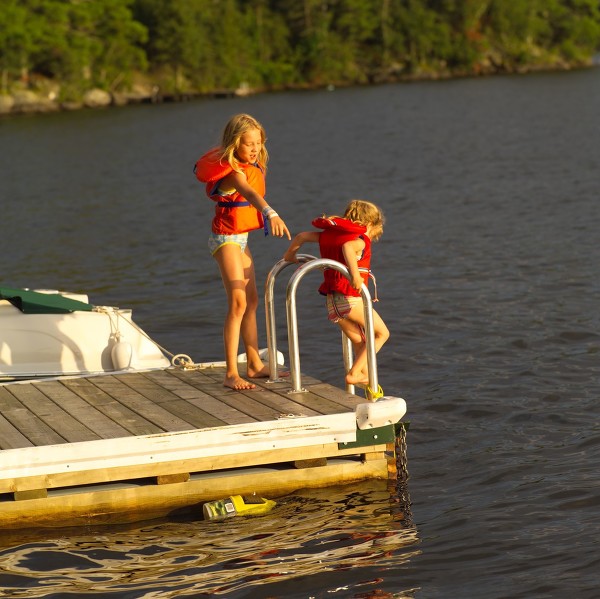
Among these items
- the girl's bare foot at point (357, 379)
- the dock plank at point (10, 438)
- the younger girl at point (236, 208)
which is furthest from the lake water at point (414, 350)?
the younger girl at point (236, 208)

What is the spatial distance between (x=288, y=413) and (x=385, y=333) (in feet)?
3.22

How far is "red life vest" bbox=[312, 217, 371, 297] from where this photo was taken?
808 centimetres

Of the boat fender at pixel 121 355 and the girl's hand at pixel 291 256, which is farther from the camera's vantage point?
the boat fender at pixel 121 355

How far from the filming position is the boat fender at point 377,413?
7762 millimetres

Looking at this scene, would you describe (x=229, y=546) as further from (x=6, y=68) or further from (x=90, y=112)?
(x=6, y=68)

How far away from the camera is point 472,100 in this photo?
237 feet

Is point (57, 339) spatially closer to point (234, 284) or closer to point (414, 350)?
point (234, 284)

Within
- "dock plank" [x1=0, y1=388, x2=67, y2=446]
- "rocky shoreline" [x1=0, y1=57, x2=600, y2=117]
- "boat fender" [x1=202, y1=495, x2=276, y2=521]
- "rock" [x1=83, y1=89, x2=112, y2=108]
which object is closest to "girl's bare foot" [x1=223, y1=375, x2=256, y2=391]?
"boat fender" [x1=202, y1=495, x2=276, y2=521]

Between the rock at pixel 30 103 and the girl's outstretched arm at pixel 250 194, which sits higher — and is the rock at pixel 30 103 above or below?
above

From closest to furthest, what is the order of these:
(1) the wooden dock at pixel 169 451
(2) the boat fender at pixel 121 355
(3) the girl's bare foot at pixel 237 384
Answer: (1) the wooden dock at pixel 169 451 → (3) the girl's bare foot at pixel 237 384 → (2) the boat fender at pixel 121 355

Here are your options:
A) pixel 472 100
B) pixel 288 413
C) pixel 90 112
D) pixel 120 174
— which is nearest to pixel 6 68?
pixel 90 112

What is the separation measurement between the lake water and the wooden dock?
0.57 feet

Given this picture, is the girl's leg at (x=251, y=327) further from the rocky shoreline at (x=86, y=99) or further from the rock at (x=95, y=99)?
the rock at (x=95, y=99)

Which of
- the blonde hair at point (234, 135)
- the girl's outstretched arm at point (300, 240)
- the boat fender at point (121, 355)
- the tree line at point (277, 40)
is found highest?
the tree line at point (277, 40)
